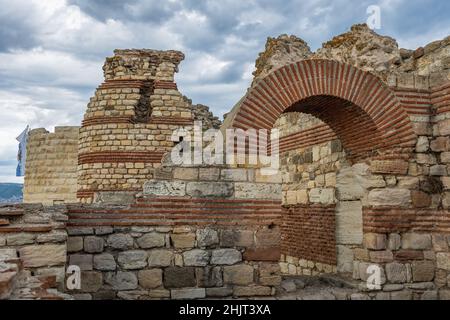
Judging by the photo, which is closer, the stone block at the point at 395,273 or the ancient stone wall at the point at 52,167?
the stone block at the point at 395,273

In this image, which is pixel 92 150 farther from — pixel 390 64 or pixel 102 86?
pixel 390 64

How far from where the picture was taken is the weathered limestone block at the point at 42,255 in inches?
152

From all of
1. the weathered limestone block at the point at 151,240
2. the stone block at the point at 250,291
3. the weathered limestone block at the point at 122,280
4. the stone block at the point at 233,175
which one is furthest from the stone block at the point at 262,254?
the weathered limestone block at the point at 122,280

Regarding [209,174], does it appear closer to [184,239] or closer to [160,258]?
[184,239]

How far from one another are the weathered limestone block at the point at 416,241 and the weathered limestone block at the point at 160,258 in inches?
121

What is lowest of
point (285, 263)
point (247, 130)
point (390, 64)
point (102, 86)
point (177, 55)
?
point (285, 263)

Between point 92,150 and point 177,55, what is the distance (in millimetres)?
3514

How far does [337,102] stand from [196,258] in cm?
272

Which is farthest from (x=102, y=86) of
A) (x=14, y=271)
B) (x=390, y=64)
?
(x=14, y=271)

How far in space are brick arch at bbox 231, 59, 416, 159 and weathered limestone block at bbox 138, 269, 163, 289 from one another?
193 cm

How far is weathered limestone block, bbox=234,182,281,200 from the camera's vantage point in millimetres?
5289

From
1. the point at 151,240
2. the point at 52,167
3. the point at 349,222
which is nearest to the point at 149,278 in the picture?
the point at 151,240

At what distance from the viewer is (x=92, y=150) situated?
12.2 m

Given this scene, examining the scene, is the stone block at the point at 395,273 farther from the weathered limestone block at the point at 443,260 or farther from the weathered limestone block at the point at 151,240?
the weathered limestone block at the point at 151,240
